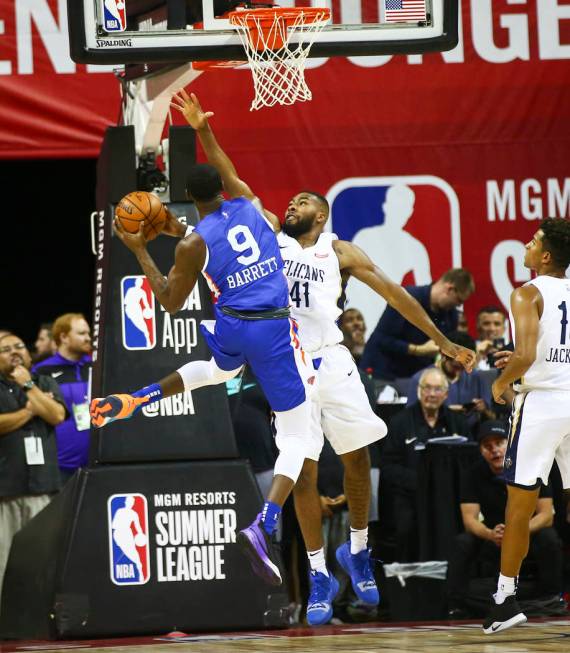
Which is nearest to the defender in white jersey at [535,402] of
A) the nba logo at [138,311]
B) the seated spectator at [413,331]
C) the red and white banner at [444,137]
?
the nba logo at [138,311]

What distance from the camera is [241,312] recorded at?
717 centimetres

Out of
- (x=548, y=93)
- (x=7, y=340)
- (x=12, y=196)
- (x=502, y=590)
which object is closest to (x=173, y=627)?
(x=502, y=590)

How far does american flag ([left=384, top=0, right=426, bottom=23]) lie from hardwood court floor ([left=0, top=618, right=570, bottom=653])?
12.0 ft

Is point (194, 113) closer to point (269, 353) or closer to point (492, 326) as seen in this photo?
point (269, 353)

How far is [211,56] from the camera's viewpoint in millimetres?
7785

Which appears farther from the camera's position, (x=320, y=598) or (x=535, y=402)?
(x=320, y=598)

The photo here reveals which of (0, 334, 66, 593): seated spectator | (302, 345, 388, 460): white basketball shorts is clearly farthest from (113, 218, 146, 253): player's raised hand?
(0, 334, 66, 593): seated spectator

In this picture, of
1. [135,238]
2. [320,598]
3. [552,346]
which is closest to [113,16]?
[135,238]

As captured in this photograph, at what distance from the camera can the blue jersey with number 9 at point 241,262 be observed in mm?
7129

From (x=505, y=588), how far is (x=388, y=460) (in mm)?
2796

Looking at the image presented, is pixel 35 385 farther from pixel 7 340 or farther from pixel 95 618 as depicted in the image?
pixel 95 618

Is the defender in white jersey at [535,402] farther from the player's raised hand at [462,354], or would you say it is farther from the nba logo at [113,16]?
the nba logo at [113,16]

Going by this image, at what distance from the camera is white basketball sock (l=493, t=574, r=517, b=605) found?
302 inches

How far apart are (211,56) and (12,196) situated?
9768mm
